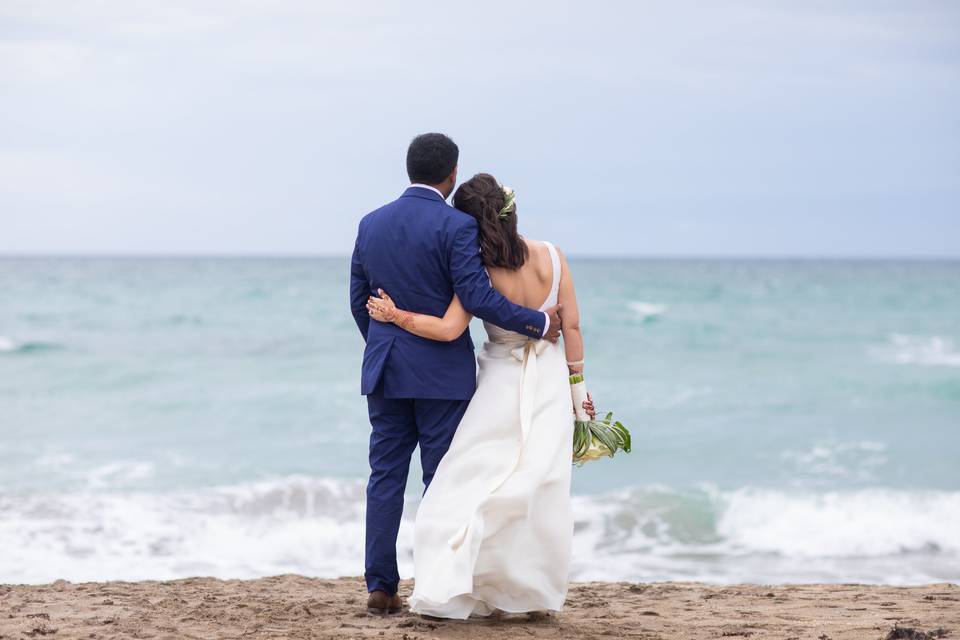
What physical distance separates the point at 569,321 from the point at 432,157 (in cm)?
83

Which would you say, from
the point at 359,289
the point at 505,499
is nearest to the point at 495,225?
the point at 359,289

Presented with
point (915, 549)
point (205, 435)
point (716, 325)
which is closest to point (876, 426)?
point (915, 549)

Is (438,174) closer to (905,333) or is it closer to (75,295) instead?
(905,333)

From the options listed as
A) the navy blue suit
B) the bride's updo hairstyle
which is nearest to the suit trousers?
the navy blue suit

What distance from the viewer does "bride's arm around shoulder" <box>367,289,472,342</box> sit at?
3754 millimetres

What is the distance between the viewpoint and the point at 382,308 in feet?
12.5

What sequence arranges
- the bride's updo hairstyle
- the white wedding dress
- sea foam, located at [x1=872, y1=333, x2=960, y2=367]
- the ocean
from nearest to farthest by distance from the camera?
the white wedding dress < the bride's updo hairstyle < the ocean < sea foam, located at [x1=872, y1=333, x2=960, y2=367]

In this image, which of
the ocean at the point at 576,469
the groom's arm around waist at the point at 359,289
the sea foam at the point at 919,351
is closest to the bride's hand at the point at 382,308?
the groom's arm around waist at the point at 359,289

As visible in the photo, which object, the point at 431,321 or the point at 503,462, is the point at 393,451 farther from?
the point at 431,321

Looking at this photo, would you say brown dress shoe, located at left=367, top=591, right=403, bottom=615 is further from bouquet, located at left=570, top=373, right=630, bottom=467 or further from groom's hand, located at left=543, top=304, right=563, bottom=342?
groom's hand, located at left=543, top=304, right=563, bottom=342

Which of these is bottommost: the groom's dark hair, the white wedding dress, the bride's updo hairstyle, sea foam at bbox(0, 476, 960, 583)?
sea foam at bbox(0, 476, 960, 583)

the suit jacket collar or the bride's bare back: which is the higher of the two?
the suit jacket collar

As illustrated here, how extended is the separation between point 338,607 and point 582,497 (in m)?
4.45

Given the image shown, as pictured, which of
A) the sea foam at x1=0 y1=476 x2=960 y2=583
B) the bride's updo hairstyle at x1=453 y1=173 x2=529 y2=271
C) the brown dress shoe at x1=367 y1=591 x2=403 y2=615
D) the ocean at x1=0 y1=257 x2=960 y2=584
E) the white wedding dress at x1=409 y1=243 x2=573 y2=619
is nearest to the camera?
the white wedding dress at x1=409 y1=243 x2=573 y2=619
